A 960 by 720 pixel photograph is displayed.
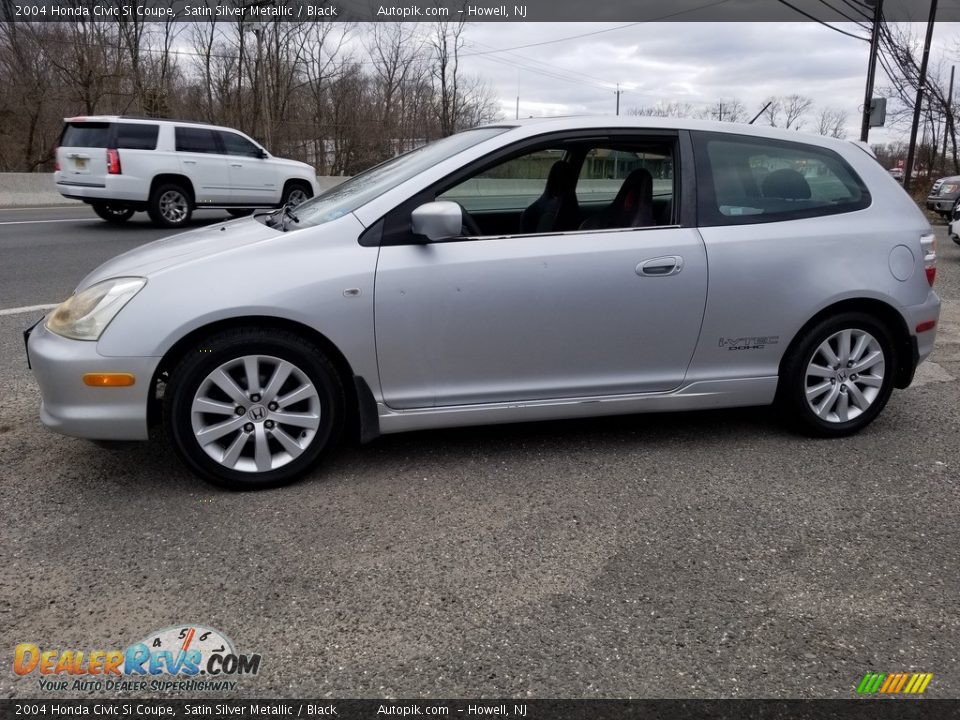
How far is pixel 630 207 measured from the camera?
4.11m

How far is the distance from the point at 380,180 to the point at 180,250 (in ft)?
3.35

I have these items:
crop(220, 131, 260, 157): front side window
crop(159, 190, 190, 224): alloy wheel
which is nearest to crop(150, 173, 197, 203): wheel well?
crop(159, 190, 190, 224): alloy wheel

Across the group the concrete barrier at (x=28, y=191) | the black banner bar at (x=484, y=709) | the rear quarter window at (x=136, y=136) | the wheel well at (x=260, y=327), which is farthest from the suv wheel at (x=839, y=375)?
the concrete barrier at (x=28, y=191)

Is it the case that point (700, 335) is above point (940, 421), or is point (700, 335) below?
Answer: above

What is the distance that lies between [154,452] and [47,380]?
2.31 feet

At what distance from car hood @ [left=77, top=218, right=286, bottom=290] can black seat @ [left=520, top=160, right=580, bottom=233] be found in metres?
1.40

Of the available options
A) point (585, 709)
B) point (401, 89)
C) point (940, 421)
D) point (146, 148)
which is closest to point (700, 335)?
point (940, 421)

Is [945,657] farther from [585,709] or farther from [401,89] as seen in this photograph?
[401,89]

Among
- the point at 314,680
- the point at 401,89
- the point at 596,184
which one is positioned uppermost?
the point at 401,89

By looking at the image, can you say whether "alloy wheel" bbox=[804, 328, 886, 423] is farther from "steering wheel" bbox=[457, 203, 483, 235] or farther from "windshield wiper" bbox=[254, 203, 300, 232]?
"windshield wiper" bbox=[254, 203, 300, 232]

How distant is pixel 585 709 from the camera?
7.27ft

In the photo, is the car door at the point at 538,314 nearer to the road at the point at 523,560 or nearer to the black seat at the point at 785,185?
the road at the point at 523,560

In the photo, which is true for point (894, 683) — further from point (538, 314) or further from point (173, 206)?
point (173, 206)

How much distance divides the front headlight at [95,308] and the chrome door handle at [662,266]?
87.1 inches
